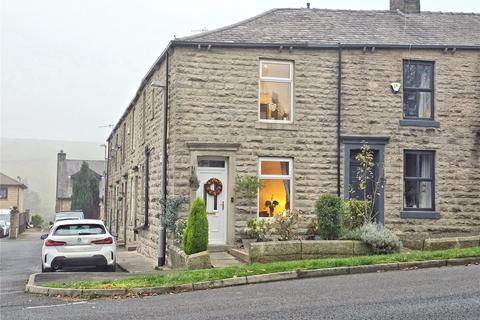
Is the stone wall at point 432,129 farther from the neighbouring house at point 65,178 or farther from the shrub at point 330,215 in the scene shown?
the neighbouring house at point 65,178

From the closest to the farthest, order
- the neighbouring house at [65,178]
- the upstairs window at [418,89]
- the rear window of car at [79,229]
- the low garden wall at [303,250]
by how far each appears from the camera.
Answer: the low garden wall at [303,250], the rear window of car at [79,229], the upstairs window at [418,89], the neighbouring house at [65,178]

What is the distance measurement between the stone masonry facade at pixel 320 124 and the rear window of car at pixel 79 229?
2517 mm

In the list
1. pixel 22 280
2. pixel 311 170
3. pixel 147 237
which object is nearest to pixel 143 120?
pixel 147 237

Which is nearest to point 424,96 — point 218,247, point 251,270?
point 218,247

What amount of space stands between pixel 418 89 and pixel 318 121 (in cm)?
348

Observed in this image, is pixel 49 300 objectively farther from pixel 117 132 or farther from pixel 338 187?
pixel 117 132

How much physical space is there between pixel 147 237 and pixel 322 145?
23.3ft

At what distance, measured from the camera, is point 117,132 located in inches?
1420

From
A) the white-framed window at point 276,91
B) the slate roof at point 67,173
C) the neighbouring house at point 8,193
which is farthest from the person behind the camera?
the slate roof at point 67,173

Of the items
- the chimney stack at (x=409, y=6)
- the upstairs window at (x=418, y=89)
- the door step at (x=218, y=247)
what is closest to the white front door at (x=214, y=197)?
the door step at (x=218, y=247)

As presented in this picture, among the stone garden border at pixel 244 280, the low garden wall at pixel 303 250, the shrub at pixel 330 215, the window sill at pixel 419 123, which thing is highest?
the window sill at pixel 419 123

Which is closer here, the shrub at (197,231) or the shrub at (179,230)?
the shrub at (197,231)

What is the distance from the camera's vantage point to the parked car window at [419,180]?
60.7 ft

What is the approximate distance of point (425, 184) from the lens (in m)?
18.6
